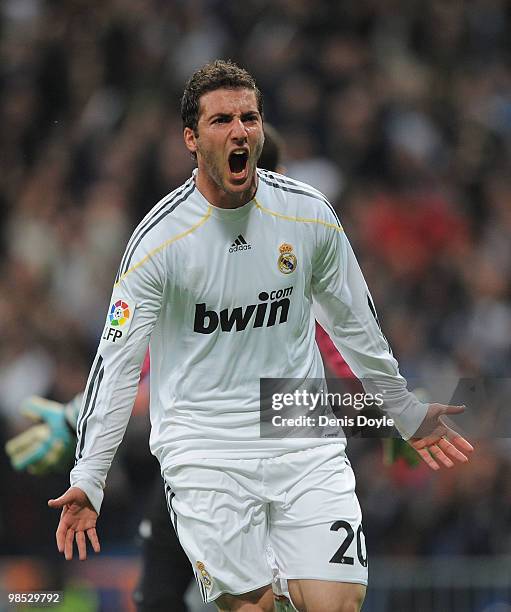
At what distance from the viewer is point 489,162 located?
993 centimetres

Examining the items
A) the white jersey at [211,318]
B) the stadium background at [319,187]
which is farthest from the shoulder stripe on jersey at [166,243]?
the stadium background at [319,187]

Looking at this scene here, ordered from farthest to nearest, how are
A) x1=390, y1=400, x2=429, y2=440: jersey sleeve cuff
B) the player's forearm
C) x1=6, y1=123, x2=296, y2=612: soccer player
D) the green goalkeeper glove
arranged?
1. the green goalkeeper glove
2. x1=6, y1=123, x2=296, y2=612: soccer player
3. x1=390, y1=400, x2=429, y2=440: jersey sleeve cuff
4. the player's forearm

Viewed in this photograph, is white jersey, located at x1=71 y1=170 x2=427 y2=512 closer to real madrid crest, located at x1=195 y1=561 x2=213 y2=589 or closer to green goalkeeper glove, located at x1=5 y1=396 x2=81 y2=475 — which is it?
real madrid crest, located at x1=195 y1=561 x2=213 y2=589

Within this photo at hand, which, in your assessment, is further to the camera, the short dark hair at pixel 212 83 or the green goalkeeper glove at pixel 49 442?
the green goalkeeper glove at pixel 49 442

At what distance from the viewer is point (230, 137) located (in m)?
4.04

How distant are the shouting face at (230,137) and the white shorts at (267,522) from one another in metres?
0.93

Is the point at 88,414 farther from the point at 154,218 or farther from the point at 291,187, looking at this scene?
the point at 291,187

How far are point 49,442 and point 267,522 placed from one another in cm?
144

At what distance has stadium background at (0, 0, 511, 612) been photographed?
7238 millimetres

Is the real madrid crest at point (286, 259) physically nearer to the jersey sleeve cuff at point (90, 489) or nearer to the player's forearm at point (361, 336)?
the player's forearm at point (361, 336)

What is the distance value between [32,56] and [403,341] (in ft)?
13.3

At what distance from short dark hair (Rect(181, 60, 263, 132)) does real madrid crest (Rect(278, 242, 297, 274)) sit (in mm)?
460

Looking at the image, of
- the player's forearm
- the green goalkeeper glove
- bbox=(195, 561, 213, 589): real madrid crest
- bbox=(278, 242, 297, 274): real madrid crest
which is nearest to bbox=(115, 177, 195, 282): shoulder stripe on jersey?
bbox=(278, 242, 297, 274): real madrid crest

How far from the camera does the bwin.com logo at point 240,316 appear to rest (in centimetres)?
412
